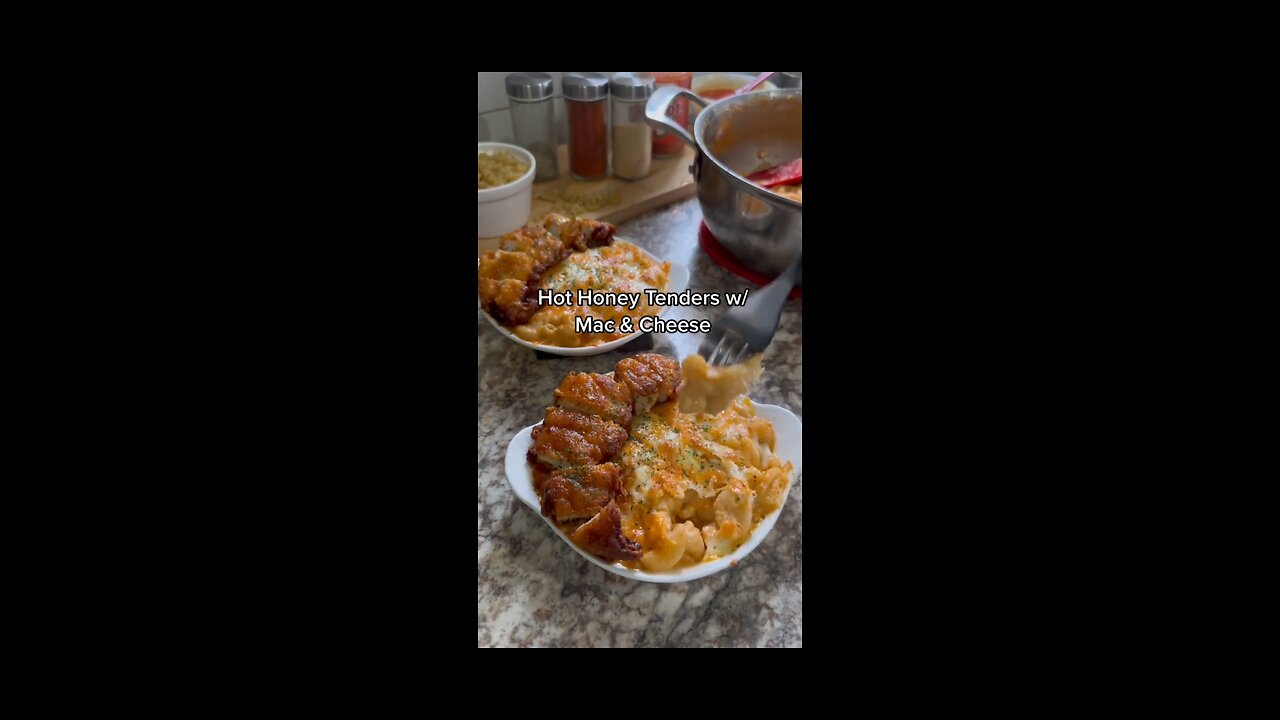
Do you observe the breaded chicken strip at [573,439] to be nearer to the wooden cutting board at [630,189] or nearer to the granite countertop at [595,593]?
the granite countertop at [595,593]

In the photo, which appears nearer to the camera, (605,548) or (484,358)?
(605,548)

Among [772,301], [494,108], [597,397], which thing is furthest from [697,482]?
[494,108]

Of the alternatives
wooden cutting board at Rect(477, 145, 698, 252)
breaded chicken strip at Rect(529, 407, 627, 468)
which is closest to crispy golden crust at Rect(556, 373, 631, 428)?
breaded chicken strip at Rect(529, 407, 627, 468)

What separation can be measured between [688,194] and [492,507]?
1.22 m

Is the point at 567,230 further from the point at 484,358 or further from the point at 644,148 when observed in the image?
the point at 644,148

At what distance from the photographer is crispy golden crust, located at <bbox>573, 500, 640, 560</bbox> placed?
40.9 inches

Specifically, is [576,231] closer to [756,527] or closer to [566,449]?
[566,449]

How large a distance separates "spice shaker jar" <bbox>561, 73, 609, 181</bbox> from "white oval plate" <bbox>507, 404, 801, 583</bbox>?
1091mm

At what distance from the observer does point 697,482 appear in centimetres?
115

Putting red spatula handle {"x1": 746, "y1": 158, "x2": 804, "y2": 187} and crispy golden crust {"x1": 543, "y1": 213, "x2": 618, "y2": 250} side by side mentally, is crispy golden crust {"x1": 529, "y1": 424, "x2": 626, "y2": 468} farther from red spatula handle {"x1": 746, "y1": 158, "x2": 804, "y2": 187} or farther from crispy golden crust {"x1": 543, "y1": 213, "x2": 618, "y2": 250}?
red spatula handle {"x1": 746, "y1": 158, "x2": 804, "y2": 187}

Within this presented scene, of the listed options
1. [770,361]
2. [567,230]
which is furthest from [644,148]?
[770,361]

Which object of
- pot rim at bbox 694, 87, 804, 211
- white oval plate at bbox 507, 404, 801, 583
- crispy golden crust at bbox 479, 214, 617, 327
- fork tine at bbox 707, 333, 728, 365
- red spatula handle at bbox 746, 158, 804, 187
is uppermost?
pot rim at bbox 694, 87, 804, 211

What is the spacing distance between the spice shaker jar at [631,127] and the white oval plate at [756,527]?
105 cm

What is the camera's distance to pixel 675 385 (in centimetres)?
129
